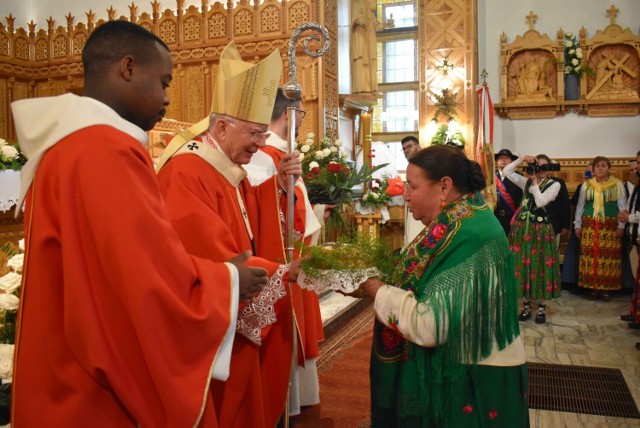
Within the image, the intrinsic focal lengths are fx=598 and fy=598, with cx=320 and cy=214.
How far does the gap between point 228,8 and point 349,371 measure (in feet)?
20.6

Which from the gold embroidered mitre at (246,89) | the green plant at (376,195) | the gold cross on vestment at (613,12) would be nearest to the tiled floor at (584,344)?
the green plant at (376,195)

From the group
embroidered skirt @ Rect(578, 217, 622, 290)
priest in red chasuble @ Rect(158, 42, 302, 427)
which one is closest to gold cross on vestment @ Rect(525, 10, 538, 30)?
embroidered skirt @ Rect(578, 217, 622, 290)

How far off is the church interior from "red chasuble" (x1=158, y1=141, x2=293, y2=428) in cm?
114

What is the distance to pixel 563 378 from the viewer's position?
4934 mm

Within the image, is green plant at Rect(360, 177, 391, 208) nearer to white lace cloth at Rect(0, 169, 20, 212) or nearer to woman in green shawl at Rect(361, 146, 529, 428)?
white lace cloth at Rect(0, 169, 20, 212)

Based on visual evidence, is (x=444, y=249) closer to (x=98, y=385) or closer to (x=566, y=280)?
(x=98, y=385)

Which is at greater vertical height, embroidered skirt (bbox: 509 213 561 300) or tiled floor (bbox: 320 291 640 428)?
embroidered skirt (bbox: 509 213 561 300)

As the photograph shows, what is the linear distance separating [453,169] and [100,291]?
1.38m

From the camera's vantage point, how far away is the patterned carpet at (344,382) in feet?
12.6

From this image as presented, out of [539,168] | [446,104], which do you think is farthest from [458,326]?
[446,104]

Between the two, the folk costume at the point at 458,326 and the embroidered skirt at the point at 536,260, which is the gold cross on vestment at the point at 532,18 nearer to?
the embroidered skirt at the point at 536,260

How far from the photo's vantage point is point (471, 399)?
2.15 metres

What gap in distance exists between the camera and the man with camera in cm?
666

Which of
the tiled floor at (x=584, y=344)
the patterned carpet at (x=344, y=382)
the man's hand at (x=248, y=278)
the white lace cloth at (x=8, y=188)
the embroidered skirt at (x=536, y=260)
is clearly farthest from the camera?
the embroidered skirt at (x=536, y=260)
